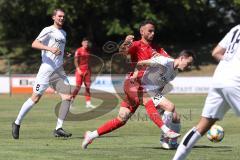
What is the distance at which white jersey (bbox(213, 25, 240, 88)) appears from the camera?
830cm

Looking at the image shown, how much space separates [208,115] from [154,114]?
113 inches

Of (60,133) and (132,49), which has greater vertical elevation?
(132,49)

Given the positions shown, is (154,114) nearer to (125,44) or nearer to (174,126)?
(174,126)

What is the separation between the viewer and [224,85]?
27.2ft

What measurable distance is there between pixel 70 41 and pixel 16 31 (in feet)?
15.1

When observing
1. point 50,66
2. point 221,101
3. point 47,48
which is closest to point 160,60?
point 47,48

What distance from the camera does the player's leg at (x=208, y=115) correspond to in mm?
8383

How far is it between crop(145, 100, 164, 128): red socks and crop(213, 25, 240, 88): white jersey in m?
2.95

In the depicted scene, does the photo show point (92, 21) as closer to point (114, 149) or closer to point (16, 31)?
point (16, 31)

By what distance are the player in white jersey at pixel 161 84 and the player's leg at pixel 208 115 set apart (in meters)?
2.78

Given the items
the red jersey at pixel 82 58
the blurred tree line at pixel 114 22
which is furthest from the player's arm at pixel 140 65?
the blurred tree line at pixel 114 22

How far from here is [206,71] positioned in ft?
146

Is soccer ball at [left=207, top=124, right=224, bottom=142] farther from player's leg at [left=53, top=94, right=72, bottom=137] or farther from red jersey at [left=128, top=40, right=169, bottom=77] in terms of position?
player's leg at [left=53, top=94, right=72, bottom=137]

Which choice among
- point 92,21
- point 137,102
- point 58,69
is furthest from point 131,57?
point 92,21
